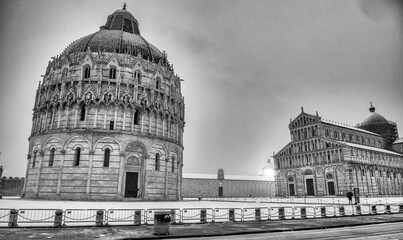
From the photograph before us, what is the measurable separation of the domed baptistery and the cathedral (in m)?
39.4

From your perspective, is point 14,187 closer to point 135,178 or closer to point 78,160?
point 78,160

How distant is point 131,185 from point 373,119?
86.8 meters

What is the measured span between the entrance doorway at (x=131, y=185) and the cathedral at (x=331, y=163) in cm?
4453

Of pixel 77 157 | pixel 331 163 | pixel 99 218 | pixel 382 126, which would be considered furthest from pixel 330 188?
pixel 99 218

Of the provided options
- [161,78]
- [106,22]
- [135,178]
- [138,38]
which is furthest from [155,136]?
[106,22]

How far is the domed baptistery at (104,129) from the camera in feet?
103

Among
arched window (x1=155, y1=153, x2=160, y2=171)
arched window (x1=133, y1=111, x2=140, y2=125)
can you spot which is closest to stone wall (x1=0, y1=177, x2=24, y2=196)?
arched window (x1=133, y1=111, x2=140, y2=125)

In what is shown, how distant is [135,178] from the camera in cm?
3291

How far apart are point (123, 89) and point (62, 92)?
7475 millimetres

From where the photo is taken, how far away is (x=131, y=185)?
32438 millimetres

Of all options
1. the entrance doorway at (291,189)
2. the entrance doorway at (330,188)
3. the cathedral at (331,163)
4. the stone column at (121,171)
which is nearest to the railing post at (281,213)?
the stone column at (121,171)

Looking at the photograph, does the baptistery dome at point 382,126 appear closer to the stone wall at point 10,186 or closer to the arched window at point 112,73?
the arched window at point 112,73

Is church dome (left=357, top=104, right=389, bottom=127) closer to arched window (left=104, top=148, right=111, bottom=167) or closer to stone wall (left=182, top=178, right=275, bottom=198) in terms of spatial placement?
stone wall (left=182, top=178, right=275, bottom=198)

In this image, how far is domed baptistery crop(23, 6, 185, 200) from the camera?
3128cm
